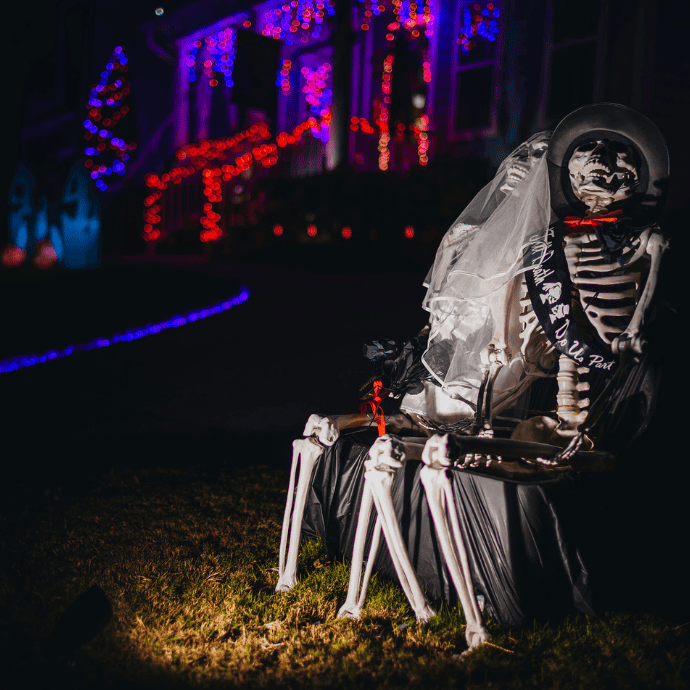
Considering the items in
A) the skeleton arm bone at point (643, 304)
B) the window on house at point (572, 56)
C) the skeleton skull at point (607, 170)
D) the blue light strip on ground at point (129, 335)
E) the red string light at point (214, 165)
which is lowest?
the blue light strip on ground at point (129, 335)

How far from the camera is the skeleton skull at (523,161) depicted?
2.76 m

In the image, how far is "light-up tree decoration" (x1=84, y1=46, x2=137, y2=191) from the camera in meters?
17.9

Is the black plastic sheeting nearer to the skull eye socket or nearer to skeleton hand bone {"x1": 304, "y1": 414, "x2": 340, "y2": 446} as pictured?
skeleton hand bone {"x1": 304, "y1": 414, "x2": 340, "y2": 446}

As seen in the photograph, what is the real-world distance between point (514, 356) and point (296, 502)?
103cm

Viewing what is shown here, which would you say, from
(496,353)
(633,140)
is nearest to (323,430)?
(496,353)

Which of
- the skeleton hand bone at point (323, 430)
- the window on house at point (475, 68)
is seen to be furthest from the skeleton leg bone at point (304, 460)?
the window on house at point (475, 68)

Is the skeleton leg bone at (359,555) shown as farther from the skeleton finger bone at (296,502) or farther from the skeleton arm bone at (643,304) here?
the skeleton arm bone at (643,304)

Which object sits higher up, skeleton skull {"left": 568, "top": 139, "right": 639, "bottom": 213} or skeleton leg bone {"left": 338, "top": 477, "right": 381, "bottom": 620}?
skeleton skull {"left": 568, "top": 139, "right": 639, "bottom": 213}

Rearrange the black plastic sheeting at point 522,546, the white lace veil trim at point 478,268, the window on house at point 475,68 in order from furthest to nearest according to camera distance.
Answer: the window on house at point 475,68 < the white lace veil trim at point 478,268 < the black plastic sheeting at point 522,546

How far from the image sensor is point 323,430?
8.55 feet

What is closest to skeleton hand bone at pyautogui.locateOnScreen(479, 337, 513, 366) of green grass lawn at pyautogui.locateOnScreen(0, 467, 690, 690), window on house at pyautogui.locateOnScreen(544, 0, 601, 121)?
green grass lawn at pyautogui.locateOnScreen(0, 467, 690, 690)

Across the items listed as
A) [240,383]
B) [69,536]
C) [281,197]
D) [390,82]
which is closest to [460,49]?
[390,82]

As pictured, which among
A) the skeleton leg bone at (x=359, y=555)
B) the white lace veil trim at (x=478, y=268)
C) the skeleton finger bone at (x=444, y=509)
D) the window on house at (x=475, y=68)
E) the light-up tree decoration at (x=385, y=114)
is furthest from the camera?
the light-up tree decoration at (x=385, y=114)

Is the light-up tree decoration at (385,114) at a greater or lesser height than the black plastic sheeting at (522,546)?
greater
